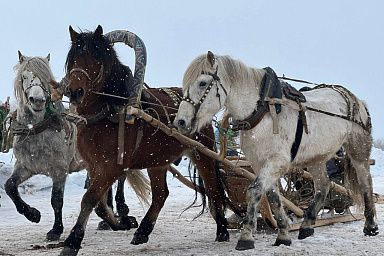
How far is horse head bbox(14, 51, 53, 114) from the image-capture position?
21.7 ft

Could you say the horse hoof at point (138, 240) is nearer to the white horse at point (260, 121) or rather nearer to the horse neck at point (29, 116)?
the white horse at point (260, 121)

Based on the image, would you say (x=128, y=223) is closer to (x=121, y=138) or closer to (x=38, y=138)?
(x=38, y=138)

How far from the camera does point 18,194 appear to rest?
22.8 ft

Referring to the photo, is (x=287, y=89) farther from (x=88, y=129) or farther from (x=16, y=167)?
(x=16, y=167)

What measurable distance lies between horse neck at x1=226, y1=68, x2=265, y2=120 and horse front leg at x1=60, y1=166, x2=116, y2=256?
1.28 meters

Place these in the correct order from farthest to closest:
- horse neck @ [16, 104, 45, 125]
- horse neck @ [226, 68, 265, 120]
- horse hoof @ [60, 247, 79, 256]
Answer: horse neck @ [16, 104, 45, 125], horse neck @ [226, 68, 265, 120], horse hoof @ [60, 247, 79, 256]

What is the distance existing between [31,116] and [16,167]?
696mm

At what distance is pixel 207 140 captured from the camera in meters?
6.88

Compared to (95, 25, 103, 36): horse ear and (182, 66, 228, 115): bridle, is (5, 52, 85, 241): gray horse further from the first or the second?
(182, 66, 228, 115): bridle

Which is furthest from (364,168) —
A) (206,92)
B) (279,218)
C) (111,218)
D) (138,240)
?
→ (111,218)

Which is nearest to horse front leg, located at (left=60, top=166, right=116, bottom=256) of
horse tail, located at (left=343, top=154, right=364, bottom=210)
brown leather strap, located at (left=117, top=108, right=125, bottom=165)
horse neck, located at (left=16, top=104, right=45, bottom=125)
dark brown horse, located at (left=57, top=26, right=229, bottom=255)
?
dark brown horse, located at (left=57, top=26, right=229, bottom=255)

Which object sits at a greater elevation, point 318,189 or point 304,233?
point 318,189

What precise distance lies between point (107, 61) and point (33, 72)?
5.17ft

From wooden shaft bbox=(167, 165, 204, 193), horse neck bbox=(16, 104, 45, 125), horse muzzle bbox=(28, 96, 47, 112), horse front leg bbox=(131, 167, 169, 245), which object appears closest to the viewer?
horse front leg bbox=(131, 167, 169, 245)
